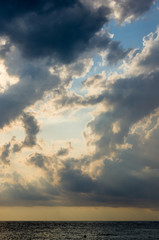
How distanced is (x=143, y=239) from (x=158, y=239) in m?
7.00

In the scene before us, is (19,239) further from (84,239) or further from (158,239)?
(158,239)

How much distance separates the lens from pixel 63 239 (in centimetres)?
11519

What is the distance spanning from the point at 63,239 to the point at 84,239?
9.39 meters

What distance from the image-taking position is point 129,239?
385ft

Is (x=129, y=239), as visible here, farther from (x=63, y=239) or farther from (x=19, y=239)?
(x=19, y=239)

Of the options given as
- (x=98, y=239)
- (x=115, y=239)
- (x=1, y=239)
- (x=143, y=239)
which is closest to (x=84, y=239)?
(x=98, y=239)

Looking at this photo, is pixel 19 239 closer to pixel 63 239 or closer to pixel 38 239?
pixel 38 239

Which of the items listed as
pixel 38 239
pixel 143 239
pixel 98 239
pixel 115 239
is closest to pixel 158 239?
pixel 143 239

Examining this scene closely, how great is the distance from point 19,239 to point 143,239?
54.9 meters

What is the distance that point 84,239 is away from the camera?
117 m

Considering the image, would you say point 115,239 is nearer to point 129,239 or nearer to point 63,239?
point 129,239

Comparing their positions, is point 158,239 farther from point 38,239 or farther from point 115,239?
point 38,239

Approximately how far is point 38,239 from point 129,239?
4040 cm

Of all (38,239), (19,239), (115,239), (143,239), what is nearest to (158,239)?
(143,239)
